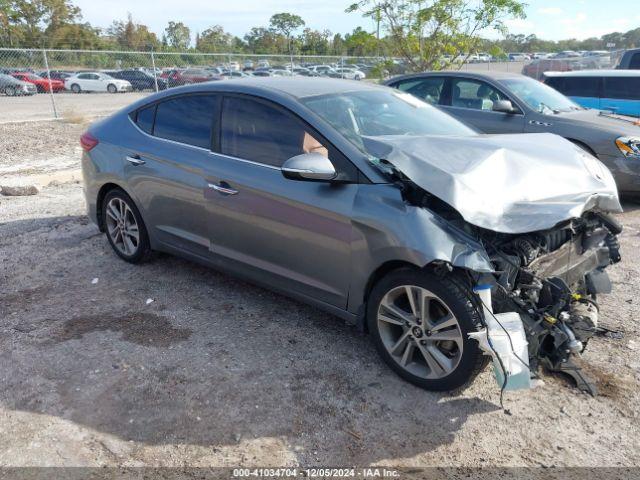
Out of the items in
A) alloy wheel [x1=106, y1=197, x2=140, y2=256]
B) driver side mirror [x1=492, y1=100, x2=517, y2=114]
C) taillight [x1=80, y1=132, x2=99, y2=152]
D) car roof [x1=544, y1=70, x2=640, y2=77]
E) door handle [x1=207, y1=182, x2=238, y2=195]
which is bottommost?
alloy wheel [x1=106, y1=197, x2=140, y2=256]

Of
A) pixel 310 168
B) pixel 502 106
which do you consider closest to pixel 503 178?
pixel 310 168

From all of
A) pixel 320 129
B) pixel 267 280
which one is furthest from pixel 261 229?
pixel 320 129

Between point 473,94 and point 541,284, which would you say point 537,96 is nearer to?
point 473,94

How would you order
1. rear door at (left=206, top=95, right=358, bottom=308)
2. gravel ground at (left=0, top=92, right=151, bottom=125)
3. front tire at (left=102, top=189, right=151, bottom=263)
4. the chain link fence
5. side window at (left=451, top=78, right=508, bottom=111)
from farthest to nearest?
the chain link fence → gravel ground at (left=0, top=92, right=151, bottom=125) → side window at (left=451, top=78, right=508, bottom=111) → front tire at (left=102, top=189, right=151, bottom=263) → rear door at (left=206, top=95, right=358, bottom=308)

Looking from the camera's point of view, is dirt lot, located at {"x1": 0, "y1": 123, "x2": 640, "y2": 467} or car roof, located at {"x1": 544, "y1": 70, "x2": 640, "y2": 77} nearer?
dirt lot, located at {"x1": 0, "y1": 123, "x2": 640, "y2": 467}

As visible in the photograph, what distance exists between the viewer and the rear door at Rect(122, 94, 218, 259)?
4184mm

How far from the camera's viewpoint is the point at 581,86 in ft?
33.1

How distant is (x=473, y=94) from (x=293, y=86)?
15.2ft

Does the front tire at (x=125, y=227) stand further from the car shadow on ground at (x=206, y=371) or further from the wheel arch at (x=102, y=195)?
the car shadow on ground at (x=206, y=371)

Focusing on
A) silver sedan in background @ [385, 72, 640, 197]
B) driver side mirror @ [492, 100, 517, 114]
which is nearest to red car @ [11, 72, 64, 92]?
silver sedan in background @ [385, 72, 640, 197]

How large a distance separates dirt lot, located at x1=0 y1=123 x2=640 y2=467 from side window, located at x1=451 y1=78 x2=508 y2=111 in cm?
388

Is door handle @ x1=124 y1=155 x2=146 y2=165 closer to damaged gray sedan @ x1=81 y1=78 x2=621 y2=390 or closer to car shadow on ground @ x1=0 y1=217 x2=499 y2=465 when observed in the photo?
damaged gray sedan @ x1=81 y1=78 x2=621 y2=390

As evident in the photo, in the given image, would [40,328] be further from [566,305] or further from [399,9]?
[399,9]

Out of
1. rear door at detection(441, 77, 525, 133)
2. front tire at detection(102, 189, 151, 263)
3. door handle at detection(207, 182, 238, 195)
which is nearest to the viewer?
door handle at detection(207, 182, 238, 195)
